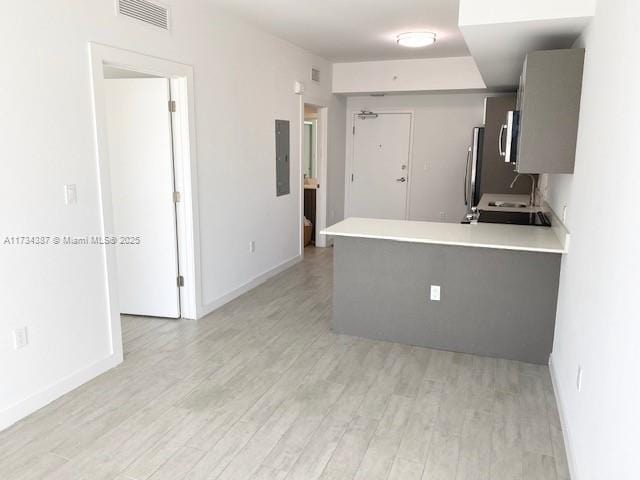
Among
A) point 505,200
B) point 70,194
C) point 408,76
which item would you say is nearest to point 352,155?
point 408,76

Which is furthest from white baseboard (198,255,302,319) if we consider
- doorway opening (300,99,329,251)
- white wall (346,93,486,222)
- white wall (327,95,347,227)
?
white wall (346,93,486,222)

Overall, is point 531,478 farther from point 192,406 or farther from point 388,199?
point 388,199

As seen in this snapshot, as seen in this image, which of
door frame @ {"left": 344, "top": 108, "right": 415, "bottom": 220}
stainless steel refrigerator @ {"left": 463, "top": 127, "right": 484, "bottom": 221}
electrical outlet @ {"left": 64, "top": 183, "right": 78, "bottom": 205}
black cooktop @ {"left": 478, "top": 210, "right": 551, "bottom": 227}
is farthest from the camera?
door frame @ {"left": 344, "top": 108, "right": 415, "bottom": 220}

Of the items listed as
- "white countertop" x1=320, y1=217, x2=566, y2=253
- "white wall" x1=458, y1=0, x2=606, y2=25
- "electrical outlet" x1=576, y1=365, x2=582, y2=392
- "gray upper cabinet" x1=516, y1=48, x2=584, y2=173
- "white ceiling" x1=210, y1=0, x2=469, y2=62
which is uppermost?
"white ceiling" x1=210, y1=0, x2=469, y2=62

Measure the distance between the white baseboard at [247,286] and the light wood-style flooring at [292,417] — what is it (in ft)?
1.69

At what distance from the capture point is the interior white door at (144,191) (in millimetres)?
3941

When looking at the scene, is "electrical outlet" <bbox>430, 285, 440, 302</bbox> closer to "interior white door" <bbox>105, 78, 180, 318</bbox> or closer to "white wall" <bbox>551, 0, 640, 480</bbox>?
"white wall" <bbox>551, 0, 640, 480</bbox>

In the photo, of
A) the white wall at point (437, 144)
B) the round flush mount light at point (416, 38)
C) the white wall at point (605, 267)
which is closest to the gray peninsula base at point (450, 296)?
the white wall at point (605, 267)

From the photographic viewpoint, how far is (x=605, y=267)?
74.6 inches

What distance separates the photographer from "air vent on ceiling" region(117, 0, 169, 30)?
3211mm

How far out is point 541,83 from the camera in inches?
118

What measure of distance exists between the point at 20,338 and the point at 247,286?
2.62m

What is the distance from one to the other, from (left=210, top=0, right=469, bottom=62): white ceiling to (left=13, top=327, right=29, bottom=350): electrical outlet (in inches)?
115

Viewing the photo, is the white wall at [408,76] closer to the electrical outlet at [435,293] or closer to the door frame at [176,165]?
the door frame at [176,165]
